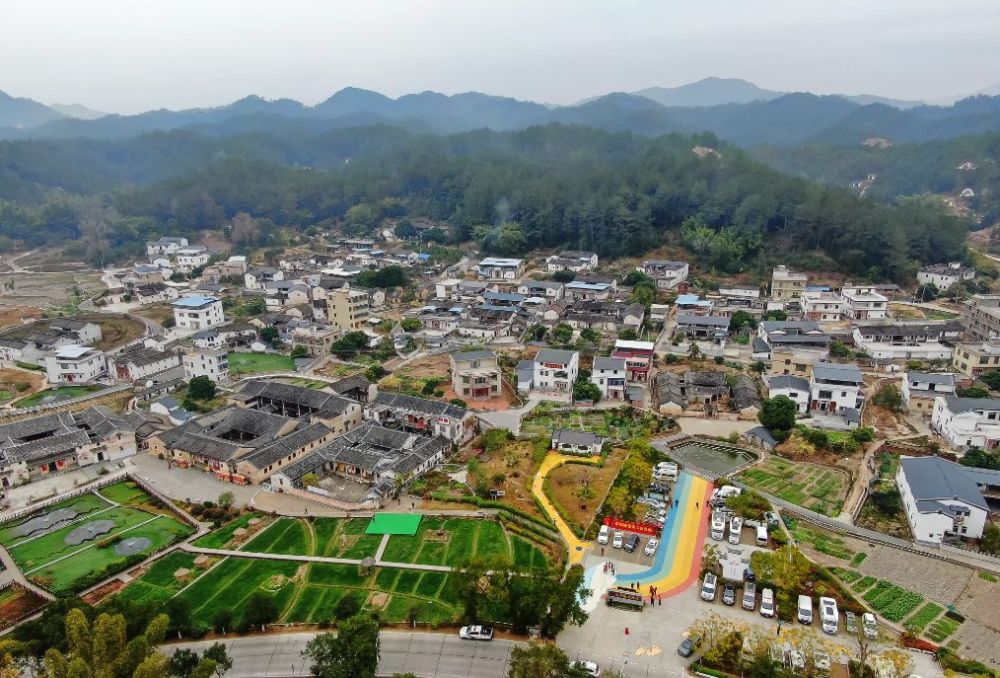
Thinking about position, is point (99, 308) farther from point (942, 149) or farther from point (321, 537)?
point (942, 149)

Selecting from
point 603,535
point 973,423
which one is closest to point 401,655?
point 603,535

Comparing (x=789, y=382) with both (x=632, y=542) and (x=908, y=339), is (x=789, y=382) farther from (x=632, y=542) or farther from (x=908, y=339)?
(x=632, y=542)

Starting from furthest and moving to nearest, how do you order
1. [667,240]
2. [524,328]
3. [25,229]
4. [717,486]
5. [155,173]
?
[155,173] → [25,229] → [667,240] → [524,328] → [717,486]

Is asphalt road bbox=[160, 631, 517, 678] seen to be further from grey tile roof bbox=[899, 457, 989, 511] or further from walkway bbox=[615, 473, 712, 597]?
grey tile roof bbox=[899, 457, 989, 511]

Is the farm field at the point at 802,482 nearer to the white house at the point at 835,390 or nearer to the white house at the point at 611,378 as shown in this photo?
the white house at the point at 835,390

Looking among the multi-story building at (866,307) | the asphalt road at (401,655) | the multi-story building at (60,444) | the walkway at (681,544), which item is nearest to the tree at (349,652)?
the asphalt road at (401,655)

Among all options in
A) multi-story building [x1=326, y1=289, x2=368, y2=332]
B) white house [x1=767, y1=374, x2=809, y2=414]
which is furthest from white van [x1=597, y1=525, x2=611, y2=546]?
multi-story building [x1=326, y1=289, x2=368, y2=332]

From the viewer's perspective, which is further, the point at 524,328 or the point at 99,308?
the point at 99,308

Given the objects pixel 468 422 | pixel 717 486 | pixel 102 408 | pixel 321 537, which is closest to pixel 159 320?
pixel 102 408
